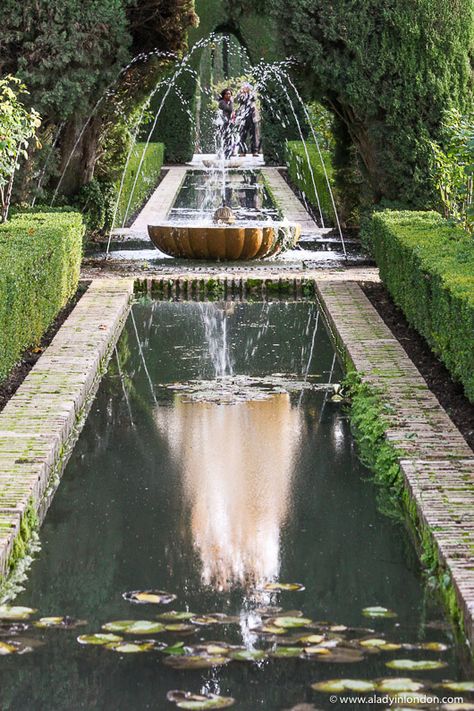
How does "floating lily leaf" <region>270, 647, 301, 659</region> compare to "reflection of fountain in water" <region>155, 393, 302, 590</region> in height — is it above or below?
below

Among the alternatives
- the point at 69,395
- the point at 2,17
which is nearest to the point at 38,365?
the point at 69,395

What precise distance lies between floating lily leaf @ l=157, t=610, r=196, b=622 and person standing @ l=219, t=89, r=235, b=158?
23.9 metres

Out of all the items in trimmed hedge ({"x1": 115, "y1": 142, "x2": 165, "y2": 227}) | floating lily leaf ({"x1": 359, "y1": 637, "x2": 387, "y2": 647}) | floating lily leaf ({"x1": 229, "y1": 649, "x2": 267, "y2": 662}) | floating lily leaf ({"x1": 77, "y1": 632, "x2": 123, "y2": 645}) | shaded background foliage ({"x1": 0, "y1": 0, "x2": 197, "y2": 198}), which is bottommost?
floating lily leaf ({"x1": 77, "y1": 632, "x2": 123, "y2": 645})

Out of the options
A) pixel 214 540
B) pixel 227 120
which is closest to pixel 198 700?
pixel 214 540

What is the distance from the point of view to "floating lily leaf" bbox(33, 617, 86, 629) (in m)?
3.98

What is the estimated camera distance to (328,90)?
41.9 ft

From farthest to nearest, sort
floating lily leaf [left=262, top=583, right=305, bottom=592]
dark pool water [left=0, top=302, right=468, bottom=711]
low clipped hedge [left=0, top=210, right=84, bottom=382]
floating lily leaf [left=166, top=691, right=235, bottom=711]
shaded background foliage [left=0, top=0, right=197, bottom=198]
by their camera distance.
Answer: shaded background foliage [left=0, top=0, right=197, bottom=198], low clipped hedge [left=0, top=210, right=84, bottom=382], floating lily leaf [left=262, top=583, right=305, bottom=592], dark pool water [left=0, top=302, right=468, bottom=711], floating lily leaf [left=166, top=691, right=235, bottom=711]

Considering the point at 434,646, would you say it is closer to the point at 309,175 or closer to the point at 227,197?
the point at 309,175

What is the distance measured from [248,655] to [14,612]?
850 mm

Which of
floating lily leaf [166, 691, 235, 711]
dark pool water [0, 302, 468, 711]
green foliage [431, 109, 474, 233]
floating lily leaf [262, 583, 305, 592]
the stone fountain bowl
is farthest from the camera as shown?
the stone fountain bowl

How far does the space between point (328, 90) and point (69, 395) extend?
7036mm

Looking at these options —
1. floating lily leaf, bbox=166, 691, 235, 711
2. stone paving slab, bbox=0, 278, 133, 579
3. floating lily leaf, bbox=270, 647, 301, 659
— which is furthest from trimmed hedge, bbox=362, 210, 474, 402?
floating lily leaf, bbox=166, 691, 235, 711

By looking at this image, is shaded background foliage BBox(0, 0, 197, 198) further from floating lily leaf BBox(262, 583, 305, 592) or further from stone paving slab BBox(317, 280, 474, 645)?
floating lily leaf BBox(262, 583, 305, 592)

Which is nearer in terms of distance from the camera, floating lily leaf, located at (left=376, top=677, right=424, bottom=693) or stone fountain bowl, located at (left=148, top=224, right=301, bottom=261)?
floating lily leaf, located at (left=376, top=677, right=424, bottom=693)
